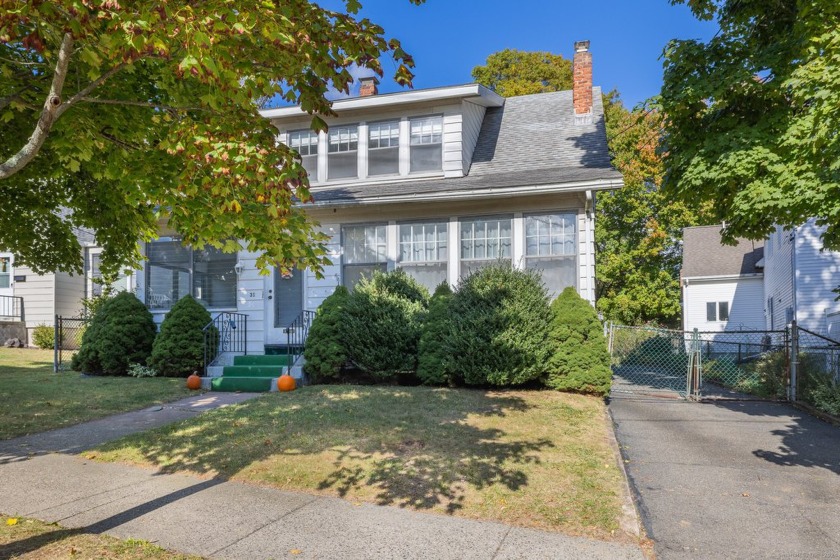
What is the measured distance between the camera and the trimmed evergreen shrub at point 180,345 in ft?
38.3

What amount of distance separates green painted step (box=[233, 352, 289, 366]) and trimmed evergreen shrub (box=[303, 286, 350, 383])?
0.97 m

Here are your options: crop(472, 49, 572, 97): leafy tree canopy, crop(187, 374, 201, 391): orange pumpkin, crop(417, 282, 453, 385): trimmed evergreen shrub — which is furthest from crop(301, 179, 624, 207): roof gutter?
crop(472, 49, 572, 97): leafy tree canopy

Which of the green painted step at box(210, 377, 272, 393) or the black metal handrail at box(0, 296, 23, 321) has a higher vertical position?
the black metal handrail at box(0, 296, 23, 321)

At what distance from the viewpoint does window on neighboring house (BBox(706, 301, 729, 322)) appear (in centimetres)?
2439

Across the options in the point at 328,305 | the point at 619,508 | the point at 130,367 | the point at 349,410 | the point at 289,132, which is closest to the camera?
the point at 619,508

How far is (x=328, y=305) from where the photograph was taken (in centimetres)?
1051

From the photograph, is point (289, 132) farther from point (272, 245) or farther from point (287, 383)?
point (272, 245)

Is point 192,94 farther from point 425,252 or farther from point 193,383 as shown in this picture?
point 425,252

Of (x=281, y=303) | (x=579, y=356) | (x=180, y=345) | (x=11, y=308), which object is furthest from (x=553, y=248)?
(x=11, y=308)

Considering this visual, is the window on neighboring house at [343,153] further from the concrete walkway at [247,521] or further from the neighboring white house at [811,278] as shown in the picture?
the neighboring white house at [811,278]

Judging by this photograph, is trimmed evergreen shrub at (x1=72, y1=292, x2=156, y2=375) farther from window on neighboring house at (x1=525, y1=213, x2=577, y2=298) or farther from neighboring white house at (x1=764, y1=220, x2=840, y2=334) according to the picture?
neighboring white house at (x1=764, y1=220, x2=840, y2=334)

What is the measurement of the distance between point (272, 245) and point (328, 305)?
5.55m

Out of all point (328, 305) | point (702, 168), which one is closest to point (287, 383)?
point (328, 305)

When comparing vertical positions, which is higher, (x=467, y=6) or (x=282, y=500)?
(x=467, y=6)
